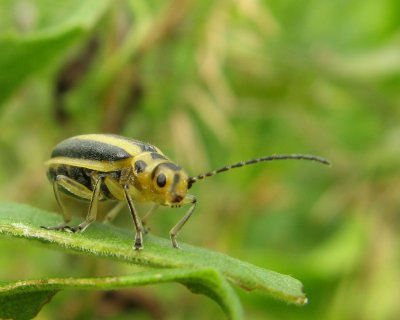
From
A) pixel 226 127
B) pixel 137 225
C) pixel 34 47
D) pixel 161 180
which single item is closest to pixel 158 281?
pixel 137 225

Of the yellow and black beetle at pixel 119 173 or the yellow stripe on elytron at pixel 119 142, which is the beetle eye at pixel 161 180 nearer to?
the yellow and black beetle at pixel 119 173

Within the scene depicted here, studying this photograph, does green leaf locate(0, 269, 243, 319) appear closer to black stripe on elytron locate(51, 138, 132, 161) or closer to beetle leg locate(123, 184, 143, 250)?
beetle leg locate(123, 184, 143, 250)

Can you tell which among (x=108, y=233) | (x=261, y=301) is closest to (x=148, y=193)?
(x=108, y=233)

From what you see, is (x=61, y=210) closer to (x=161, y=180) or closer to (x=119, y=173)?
(x=119, y=173)

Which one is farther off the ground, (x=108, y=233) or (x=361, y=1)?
(x=361, y=1)

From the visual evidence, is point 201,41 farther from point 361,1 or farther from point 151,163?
point 361,1

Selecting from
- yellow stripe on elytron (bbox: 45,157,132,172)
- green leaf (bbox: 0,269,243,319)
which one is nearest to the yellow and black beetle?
yellow stripe on elytron (bbox: 45,157,132,172)

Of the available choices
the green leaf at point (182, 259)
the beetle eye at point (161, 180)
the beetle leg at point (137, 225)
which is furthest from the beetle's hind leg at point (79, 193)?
the green leaf at point (182, 259)
